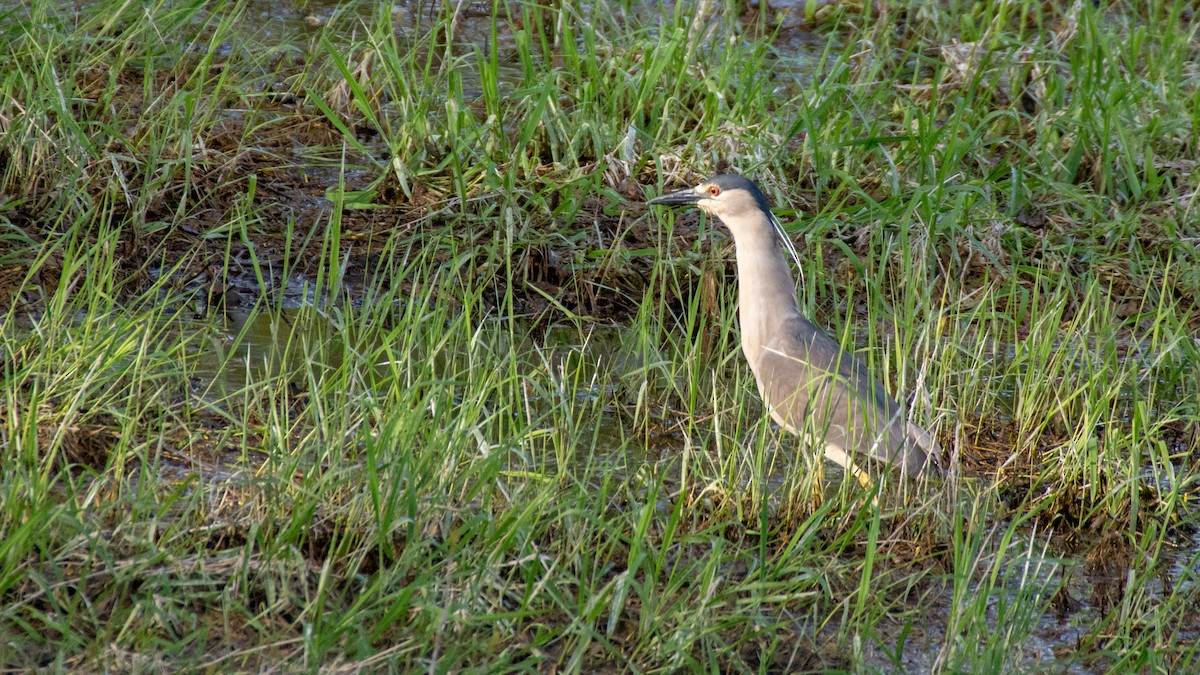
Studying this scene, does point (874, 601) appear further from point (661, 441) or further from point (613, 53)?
point (613, 53)

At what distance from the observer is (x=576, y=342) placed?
498cm

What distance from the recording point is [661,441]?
14.4 ft

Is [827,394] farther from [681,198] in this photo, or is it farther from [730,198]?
[681,198]

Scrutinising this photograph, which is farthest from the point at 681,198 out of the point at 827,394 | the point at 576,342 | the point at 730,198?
the point at 827,394

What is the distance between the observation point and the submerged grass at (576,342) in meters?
3.00

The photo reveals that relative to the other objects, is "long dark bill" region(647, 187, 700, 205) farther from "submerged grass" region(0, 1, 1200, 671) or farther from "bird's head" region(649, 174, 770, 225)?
"submerged grass" region(0, 1, 1200, 671)

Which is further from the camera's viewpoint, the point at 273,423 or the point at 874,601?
the point at 273,423

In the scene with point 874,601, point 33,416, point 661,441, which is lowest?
point 661,441

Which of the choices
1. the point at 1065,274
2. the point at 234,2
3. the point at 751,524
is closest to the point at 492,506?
the point at 751,524

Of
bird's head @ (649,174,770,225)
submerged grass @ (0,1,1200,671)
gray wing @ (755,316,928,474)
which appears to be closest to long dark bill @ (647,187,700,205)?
bird's head @ (649,174,770,225)

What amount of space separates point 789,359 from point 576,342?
88 centimetres

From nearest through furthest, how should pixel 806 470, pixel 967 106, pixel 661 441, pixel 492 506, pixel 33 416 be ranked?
pixel 33 416
pixel 492 506
pixel 806 470
pixel 661 441
pixel 967 106

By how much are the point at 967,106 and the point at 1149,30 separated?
150 cm

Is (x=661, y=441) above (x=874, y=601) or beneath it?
beneath
